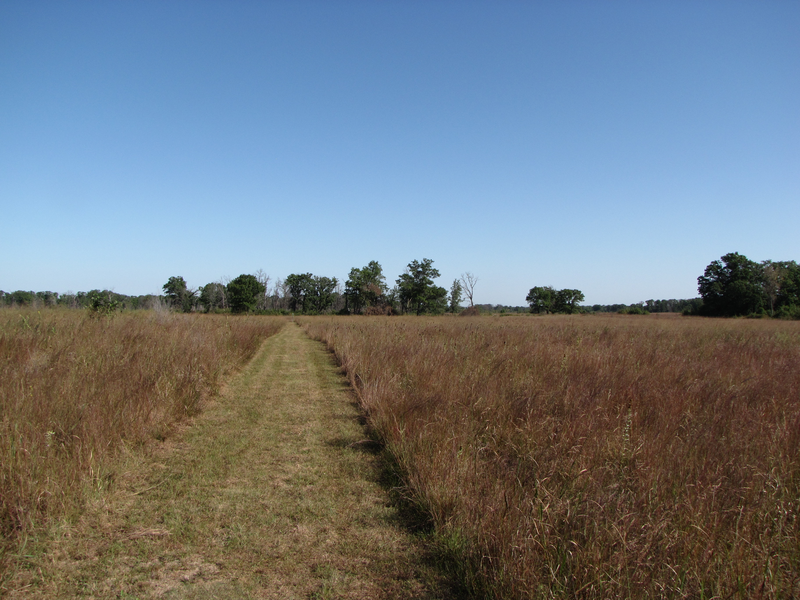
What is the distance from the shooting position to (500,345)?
956 cm

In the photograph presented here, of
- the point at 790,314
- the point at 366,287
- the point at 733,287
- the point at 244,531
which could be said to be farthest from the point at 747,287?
the point at 244,531

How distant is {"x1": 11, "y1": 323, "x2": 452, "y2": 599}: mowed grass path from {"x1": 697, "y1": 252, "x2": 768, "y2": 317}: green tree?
67988 mm

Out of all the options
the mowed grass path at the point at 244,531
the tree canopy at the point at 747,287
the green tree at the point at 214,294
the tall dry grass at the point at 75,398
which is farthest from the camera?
the green tree at the point at 214,294

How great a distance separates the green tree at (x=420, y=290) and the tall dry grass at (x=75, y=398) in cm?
6402

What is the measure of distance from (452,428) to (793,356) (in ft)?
31.7

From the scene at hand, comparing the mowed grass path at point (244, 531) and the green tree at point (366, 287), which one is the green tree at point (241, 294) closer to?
the green tree at point (366, 287)

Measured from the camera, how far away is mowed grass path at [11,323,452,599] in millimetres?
2334

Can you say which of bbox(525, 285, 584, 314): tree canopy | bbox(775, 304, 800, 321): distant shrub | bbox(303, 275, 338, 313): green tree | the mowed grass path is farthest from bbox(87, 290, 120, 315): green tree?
bbox(525, 285, 584, 314): tree canopy

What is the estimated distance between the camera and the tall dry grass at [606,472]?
6.90ft

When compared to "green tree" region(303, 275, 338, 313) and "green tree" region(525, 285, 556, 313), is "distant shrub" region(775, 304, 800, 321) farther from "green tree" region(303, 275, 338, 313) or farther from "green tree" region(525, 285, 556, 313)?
"green tree" region(303, 275, 338, 313)

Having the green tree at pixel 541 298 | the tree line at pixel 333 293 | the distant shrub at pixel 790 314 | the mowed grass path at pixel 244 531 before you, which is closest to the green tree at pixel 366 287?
the tree line at pixel 333 293

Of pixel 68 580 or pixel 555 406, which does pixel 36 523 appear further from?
pixel 555 406

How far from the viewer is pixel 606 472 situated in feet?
10.2

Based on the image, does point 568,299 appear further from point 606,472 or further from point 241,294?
point 606,472
